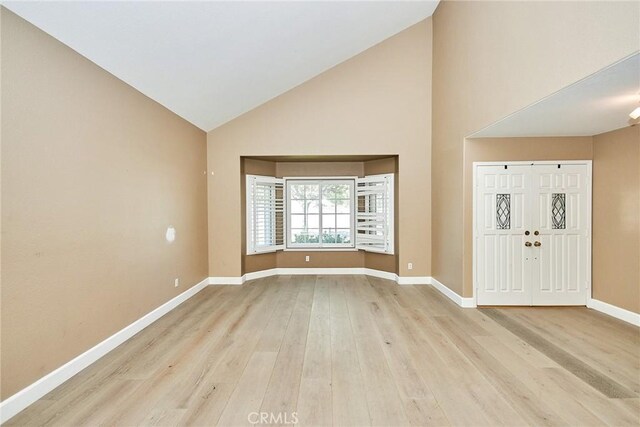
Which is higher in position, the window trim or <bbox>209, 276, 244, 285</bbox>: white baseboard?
the window trim

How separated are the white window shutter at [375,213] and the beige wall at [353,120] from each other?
48 cm

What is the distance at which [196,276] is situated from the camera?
510cm

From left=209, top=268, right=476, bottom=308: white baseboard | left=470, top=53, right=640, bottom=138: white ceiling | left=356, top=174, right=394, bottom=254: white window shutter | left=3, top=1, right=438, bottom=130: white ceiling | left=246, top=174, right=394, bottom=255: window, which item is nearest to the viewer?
left=470, top=53, right=640, bottom=138: white ceiling

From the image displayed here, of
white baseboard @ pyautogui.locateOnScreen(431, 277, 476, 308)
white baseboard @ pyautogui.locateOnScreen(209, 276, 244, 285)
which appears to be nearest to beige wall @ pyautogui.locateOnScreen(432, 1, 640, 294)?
white baseboard @ pyautogui.locateOnScreen(431, 277, 476, 308)

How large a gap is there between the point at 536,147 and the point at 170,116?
516 cm

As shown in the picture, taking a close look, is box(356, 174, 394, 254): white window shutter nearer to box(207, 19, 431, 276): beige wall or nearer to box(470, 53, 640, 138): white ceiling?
box(207, 19, 431, 276): beige wall

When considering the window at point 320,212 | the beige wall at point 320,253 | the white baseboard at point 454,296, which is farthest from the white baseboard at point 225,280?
the white baseboard at point 454,296

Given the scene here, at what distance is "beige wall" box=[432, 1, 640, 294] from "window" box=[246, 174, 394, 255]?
135 centimetres

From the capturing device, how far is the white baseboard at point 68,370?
207cm

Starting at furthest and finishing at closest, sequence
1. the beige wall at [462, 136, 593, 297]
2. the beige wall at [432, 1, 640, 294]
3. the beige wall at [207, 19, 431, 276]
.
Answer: the beige wall at [207, 19, 431, 276] < the beige wall at [462, 136, 593, 297] < the beige wall at [432, 1, 640, 294]

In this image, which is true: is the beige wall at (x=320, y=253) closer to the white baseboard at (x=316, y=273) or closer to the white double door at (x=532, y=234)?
the white baseboard at (x=316, y=273)

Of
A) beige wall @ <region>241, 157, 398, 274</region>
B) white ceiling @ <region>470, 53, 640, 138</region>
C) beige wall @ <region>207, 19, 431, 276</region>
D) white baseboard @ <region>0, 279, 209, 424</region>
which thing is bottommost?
white baseboard @ <region>0, 279, 209, 424</region>

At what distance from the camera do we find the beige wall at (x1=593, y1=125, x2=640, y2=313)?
3703 mm

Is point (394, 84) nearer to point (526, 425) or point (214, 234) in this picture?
point (214, 234)
